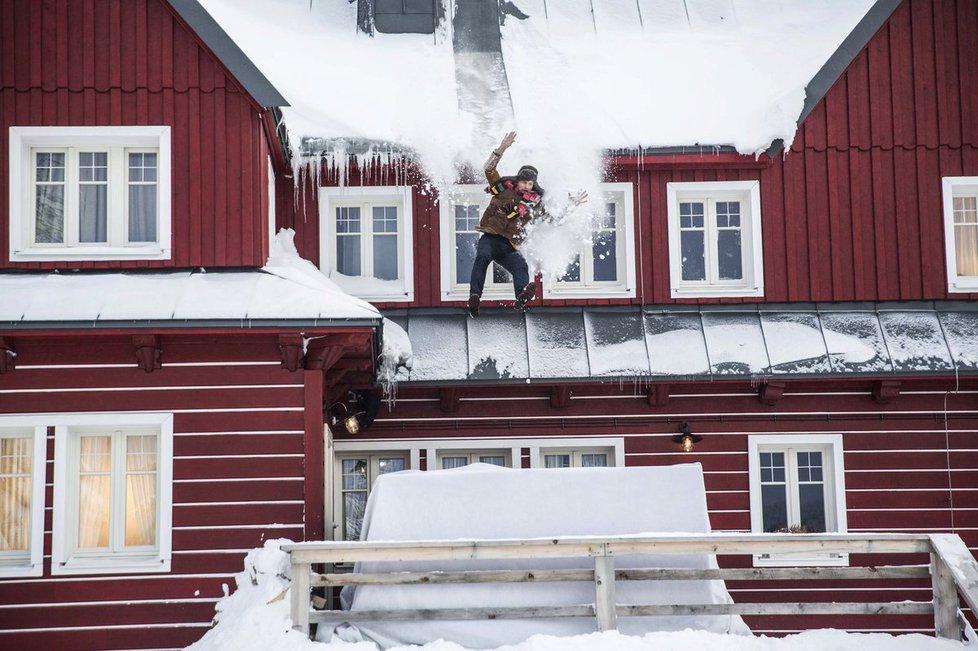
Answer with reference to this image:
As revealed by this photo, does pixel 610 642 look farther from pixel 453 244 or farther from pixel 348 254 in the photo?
pixel 348 254

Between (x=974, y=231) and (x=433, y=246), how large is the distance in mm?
6915

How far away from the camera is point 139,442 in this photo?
11.8m

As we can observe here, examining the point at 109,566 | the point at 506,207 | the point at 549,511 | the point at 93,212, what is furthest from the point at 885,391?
the point at 93,212

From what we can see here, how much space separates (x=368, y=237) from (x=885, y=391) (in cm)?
666

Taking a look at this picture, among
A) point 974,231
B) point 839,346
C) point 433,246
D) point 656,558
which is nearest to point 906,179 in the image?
point 974,231

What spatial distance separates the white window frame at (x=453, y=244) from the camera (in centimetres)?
1448

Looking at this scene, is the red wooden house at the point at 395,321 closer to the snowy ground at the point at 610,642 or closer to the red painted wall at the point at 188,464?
the red painted wall at the point at 188,464

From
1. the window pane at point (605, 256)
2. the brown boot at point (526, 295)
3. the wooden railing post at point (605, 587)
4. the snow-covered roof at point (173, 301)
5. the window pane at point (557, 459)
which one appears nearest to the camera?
the wooden railing post at point (605, 587)

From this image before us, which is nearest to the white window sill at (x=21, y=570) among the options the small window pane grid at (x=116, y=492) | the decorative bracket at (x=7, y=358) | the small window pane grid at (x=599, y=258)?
the small window pane grid at (x=116, y=492)

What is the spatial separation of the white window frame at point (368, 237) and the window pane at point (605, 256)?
7.68 ft

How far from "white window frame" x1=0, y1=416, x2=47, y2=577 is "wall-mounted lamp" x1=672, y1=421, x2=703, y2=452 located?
7301mm

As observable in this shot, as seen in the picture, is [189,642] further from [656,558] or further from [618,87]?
[618,87]

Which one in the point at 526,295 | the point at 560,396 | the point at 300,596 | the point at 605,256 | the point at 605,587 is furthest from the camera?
the point at 605,256

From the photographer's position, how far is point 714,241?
14.9 m
